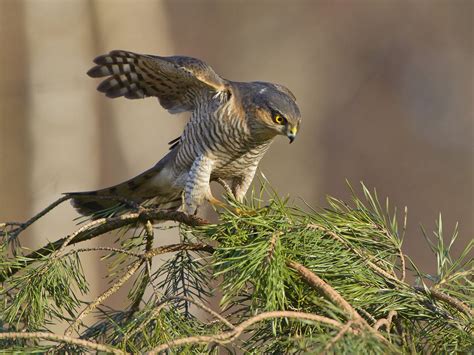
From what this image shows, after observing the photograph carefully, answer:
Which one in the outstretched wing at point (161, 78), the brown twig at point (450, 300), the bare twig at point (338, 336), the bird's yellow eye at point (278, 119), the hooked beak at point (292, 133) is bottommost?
the brown twig at point (450, 300)

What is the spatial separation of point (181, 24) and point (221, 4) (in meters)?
1.38

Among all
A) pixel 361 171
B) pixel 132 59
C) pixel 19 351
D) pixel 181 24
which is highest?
pixel 181 24

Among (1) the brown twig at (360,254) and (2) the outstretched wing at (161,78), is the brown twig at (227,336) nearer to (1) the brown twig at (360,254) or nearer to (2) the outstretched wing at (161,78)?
(1) the brown twig at (360,254)

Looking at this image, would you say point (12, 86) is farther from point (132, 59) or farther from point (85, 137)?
point (132, 59)

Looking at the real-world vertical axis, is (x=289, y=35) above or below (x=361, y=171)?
above

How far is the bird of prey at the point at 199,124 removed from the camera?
140 inches

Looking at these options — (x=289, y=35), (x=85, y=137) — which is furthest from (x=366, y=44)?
(x=85, y=137)

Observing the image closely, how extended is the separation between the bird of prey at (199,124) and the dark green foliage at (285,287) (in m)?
1.21

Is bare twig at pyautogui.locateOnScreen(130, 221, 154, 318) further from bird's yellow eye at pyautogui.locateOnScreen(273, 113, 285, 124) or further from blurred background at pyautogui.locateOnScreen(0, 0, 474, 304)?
blurred background at pyautogui.locateOnScreen(0, 0, 474, 304)

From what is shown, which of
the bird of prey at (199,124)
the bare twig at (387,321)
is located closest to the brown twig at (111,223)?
the bare twig at (387,321)

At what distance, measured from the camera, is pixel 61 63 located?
883cm

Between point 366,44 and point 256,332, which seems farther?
point 366,44

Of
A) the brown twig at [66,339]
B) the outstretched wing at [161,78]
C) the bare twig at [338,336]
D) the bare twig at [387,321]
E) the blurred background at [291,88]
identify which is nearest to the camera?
the bare twig at [338,336]

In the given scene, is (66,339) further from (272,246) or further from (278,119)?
(278,119)
